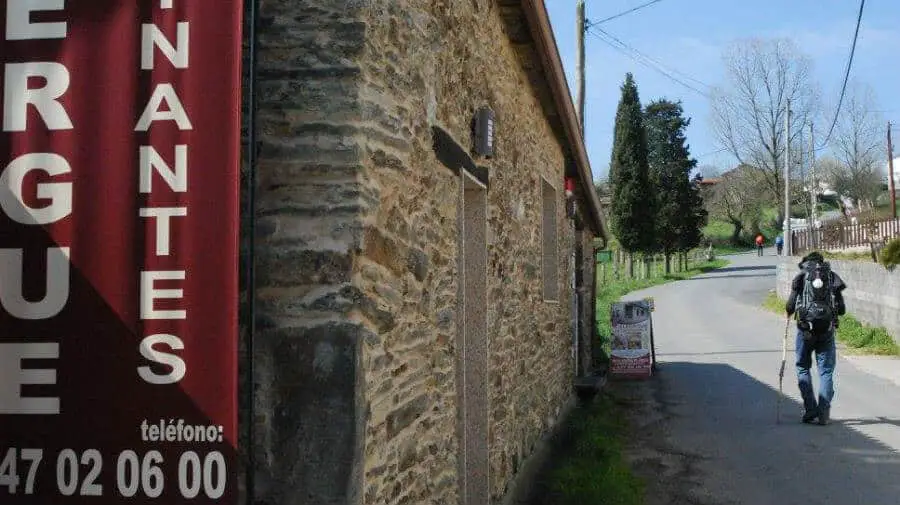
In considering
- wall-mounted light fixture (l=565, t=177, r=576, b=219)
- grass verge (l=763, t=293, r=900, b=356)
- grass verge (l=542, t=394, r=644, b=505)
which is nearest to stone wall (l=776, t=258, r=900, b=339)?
grass verge (l=763, t=293, r=900, b=356)

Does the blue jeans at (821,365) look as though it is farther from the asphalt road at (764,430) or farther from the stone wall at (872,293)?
the stone wall at (872,293)

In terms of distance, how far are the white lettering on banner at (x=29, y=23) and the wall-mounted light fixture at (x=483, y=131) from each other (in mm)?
2711

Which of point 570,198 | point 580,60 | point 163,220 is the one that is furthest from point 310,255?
point 580,60

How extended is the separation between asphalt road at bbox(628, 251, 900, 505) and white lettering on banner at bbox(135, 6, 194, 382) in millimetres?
4891

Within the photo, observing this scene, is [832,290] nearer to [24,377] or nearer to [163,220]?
[163,220]

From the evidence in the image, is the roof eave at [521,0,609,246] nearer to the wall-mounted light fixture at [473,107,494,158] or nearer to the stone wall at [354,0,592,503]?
the stone wall at [354,0,592,503]

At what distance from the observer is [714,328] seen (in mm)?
21828

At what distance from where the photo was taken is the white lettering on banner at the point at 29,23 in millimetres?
3154

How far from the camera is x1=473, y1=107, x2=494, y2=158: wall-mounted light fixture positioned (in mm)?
5418

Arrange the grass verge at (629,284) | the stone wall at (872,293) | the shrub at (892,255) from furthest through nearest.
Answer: the grass verge at (629,284), the shrub at (892,255), the stone wall at (872,293)

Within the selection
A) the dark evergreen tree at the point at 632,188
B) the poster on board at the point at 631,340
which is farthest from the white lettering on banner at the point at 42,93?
the dark evergreen tree at the point at 632,188

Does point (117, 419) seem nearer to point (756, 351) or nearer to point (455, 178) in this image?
point (455, 178)

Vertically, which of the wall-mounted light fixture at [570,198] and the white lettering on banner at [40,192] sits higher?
the wall-mounted light fixture at [570,198]

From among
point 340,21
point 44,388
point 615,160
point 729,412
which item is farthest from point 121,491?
point 615,160
